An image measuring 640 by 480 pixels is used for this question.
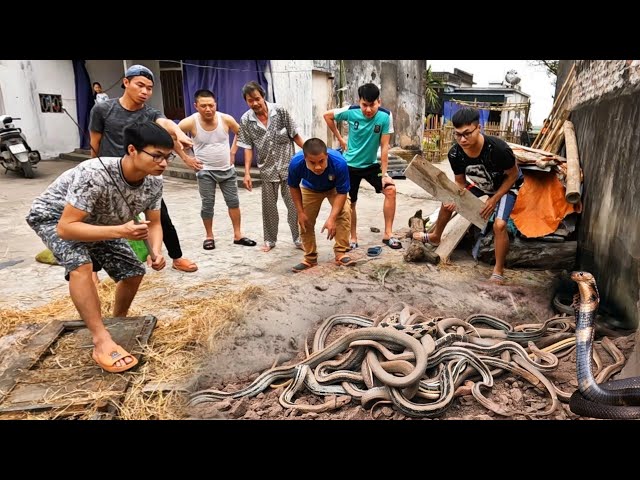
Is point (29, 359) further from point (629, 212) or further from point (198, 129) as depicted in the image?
point (629, 212)

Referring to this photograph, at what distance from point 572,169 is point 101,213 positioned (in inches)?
172

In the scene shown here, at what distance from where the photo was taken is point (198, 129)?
187 inches

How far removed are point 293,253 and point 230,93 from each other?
5.74 metres

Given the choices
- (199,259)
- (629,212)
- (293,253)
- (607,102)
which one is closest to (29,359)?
(199,259)

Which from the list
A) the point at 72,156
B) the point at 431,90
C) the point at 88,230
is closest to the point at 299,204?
the point at 88,230

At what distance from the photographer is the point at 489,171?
416 cm

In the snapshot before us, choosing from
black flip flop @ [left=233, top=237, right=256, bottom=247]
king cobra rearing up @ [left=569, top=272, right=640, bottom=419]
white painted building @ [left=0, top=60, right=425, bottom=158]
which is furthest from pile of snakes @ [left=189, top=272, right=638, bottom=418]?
white painted building @ [left=0, top=60, right=425, bottom=158]

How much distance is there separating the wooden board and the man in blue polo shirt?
1.75 m

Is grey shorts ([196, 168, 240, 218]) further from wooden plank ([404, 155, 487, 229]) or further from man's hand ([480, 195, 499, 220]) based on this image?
man's hand ([480, 195, 499, 220])

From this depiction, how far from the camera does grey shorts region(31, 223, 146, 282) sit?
2553 millimetres

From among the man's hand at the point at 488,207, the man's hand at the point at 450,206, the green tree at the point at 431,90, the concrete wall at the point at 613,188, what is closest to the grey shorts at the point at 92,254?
the man's hand at the point at 450,206

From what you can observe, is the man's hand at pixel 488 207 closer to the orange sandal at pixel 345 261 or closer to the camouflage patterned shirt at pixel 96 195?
the orange sandal at pixel 345 261

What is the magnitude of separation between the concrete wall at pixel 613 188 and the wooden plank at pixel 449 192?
1.02 meters

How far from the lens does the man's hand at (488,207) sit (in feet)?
13.7
